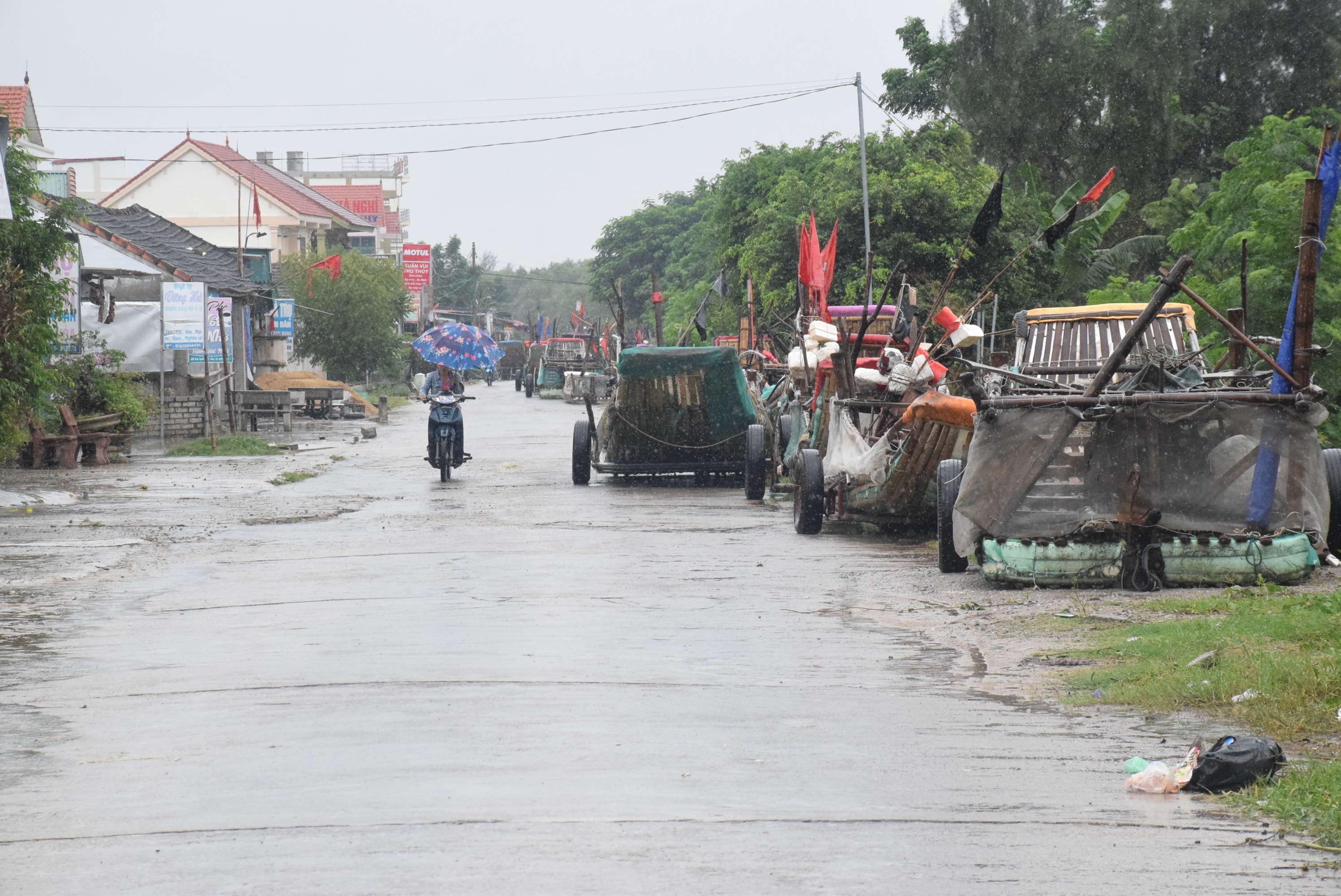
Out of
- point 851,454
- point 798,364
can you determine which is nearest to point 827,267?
point 798,364

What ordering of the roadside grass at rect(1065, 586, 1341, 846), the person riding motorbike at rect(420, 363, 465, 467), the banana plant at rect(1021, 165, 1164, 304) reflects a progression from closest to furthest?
the roadside grass at rect(1065, 586, 1341, 846) < the banana plant at rect(1021, 165, 1164, 304) < the person riding motorbike at rect(420, 363, 465, 467)

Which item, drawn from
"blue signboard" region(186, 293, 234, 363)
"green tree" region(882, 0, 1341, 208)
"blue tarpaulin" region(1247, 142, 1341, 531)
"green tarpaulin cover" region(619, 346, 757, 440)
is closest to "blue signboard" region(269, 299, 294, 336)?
"blue signboard" region(186, 293, 234, 363)

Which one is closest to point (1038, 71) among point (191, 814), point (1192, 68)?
point (1192, 68)

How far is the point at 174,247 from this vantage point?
139ft

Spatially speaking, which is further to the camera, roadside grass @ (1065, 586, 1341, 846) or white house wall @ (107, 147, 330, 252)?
white house wall @ (107, 147, 330, 252)

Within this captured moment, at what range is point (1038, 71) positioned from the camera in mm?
38906

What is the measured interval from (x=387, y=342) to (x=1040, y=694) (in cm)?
5049

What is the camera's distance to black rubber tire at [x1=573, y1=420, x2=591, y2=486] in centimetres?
2106

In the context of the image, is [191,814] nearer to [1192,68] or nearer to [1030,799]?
[1030,799]

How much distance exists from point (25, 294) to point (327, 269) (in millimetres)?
37354

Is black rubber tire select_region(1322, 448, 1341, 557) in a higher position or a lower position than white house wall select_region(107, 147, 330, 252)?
lower

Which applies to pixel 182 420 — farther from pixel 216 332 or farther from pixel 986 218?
pixel 986 218

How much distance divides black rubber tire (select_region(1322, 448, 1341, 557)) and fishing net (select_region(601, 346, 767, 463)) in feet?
31.7

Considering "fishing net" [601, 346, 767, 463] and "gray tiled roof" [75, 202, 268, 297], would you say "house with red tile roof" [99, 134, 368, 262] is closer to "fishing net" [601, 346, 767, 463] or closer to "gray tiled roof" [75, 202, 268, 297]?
"gray tiled roof" [75, 202, 268, 297]
